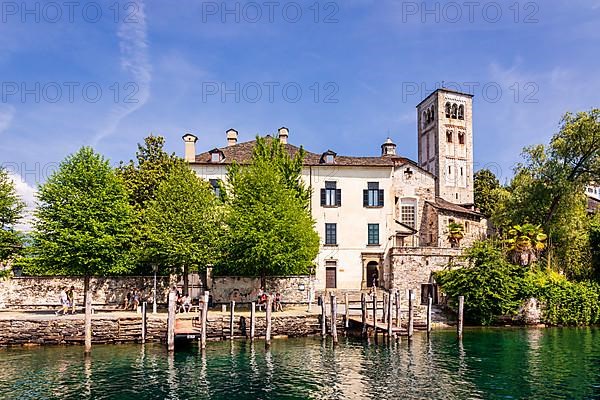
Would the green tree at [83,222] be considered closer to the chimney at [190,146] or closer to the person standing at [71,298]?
the person standing at [71,298]

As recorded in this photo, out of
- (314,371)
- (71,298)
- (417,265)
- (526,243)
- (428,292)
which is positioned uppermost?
(526,243)

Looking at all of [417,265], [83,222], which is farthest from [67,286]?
[417,265]

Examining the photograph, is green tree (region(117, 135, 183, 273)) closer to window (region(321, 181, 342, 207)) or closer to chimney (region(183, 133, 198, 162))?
chimney (region(183, 133, 198, 162))

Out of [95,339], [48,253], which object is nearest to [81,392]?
[95,339]

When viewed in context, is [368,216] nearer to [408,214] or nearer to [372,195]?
[372,195]

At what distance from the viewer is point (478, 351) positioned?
2808cm

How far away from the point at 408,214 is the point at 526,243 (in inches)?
560

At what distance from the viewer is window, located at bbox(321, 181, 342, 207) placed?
4750 centimetres

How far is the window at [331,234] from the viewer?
47188 mm

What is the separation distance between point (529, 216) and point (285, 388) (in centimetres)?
3101

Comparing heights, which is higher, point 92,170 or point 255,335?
point 92,170

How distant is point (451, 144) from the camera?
235 feet

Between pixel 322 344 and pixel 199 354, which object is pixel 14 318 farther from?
pixel 322 344

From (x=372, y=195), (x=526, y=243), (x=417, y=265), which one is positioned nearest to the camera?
(x=526, y=243)
